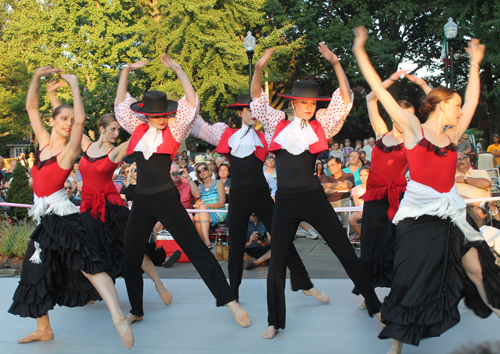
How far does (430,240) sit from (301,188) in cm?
106

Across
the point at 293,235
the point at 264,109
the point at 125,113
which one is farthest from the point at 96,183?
the point at 293,235

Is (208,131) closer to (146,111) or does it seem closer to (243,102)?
(243,102)

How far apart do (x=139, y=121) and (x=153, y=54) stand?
86.4ft

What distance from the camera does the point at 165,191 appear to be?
407 cm

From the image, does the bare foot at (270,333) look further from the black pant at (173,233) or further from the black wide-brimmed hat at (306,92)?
the black wide-brimmed hat at (306,92)

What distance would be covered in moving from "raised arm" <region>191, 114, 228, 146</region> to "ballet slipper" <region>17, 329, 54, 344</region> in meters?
2.12

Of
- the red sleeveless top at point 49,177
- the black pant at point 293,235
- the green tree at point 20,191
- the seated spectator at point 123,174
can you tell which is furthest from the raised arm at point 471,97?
the green tree at point 20,191

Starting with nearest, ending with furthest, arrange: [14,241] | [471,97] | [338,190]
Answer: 1. [471,97]
2. [14,241]
3. [338,190]

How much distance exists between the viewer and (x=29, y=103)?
162 inches

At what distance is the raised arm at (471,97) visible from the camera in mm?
3398

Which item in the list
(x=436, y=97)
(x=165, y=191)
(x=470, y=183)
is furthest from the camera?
(x=470, y=183)

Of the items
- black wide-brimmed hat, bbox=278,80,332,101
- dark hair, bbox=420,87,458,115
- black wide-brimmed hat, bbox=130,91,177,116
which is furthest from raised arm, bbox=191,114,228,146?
dark hair, bbox=420,87,458,115

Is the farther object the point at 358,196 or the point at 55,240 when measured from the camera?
the point at 358,196

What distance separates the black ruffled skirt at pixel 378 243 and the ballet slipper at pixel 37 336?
8.47 ft
